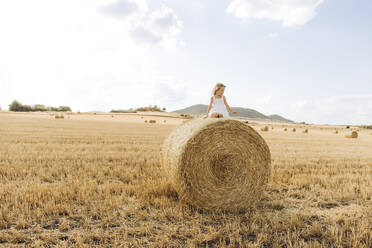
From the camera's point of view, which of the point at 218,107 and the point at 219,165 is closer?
the point at 219,165

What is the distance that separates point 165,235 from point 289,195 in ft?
9.17

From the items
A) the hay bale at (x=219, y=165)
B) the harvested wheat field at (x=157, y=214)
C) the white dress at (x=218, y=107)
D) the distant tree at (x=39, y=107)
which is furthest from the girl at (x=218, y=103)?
the distant tree at (x=39, y=107)

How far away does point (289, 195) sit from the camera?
4652 millimetres

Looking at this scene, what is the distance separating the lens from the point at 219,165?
13.7 feet

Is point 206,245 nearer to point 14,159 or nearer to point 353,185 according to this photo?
point 353,185

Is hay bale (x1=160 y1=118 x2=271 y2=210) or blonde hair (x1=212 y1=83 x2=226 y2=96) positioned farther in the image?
blonde hair (x1=212 y1=83 x2=226 y2=96)

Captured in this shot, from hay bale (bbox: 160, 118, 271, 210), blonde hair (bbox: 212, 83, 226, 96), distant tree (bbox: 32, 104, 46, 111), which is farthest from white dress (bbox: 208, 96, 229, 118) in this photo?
distant tree (bbox: 32, 104, 46, 111)

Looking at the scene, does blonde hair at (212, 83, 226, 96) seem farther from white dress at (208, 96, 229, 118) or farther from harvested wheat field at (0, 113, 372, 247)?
harvested wheat field at (0, 113, 372, 247)

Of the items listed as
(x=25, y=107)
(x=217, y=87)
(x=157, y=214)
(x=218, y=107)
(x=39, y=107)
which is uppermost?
(x=39, y=107)

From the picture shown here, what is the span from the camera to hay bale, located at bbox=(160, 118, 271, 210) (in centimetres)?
398

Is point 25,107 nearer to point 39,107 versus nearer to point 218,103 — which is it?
point 39,107

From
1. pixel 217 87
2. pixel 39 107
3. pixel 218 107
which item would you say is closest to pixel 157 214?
pixel 218 107

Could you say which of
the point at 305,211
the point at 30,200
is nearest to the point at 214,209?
the point at 305,211

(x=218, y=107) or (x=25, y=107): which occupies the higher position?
(x=25, y=107)
